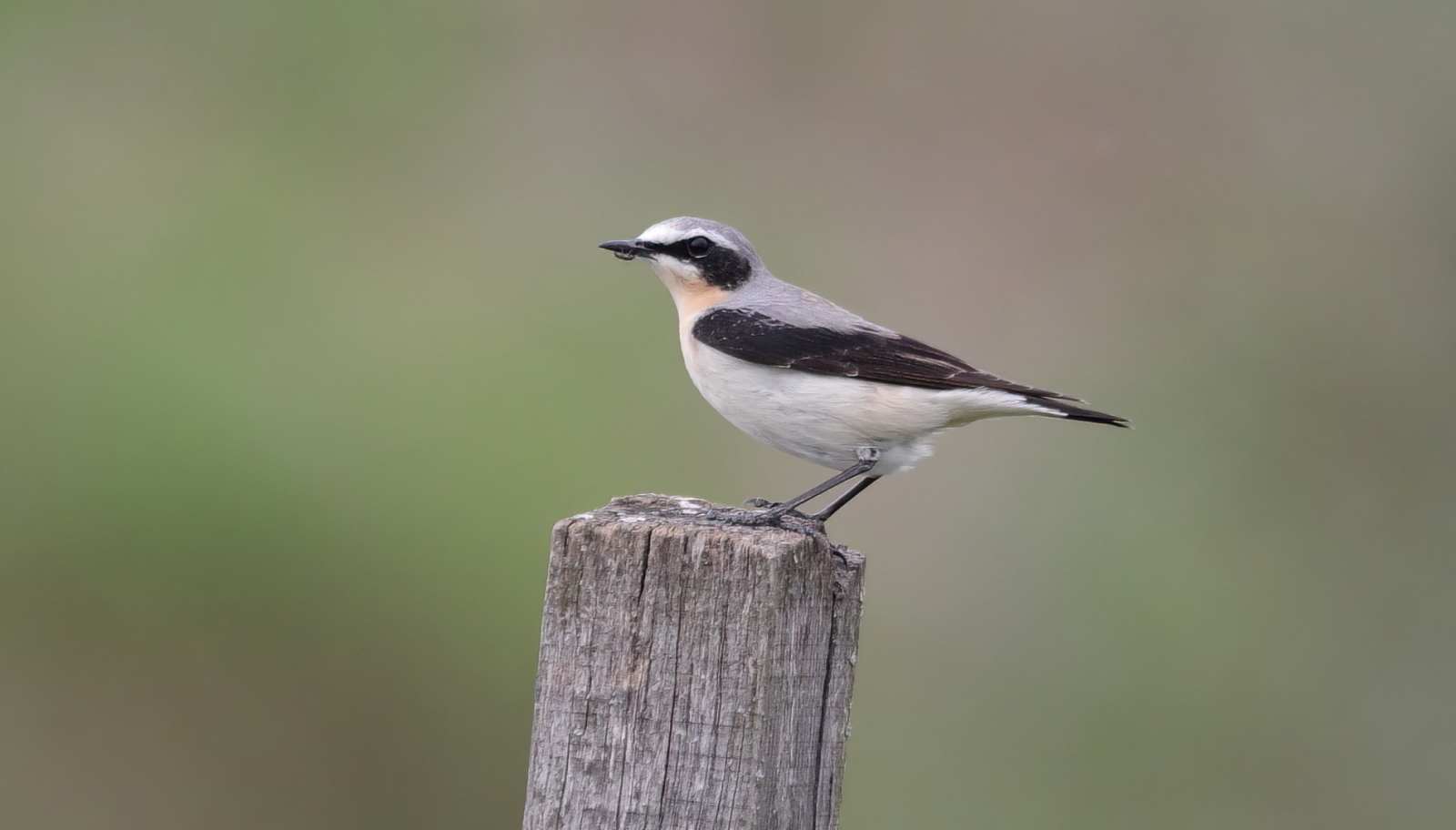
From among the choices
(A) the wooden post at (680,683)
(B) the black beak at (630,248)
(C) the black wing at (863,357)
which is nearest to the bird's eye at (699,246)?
(B) the black beak at (630,248)

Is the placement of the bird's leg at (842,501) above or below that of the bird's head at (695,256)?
below

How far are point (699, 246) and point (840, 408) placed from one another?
1.25 metres

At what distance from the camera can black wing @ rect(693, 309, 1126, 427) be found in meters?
5.17

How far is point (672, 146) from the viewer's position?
38.0 ft

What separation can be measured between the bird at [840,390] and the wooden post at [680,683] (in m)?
1.41

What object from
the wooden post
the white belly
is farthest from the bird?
the wooden post

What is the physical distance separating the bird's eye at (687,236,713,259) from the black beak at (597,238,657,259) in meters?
0.17

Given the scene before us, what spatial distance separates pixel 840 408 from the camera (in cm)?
511

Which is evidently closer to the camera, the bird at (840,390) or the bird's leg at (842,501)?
the bird at (840,390)

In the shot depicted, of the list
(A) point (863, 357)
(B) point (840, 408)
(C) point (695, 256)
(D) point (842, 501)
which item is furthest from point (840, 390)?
(C) point (695, 256)

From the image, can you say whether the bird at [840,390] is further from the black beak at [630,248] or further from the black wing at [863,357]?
the black beak at [630,248]

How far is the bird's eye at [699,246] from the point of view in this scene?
5883mm

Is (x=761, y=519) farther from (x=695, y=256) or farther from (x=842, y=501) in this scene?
(x=695, y=256)

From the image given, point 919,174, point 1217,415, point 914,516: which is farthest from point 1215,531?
point 919,174
